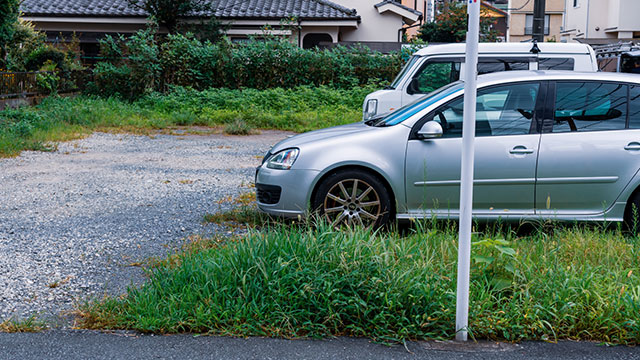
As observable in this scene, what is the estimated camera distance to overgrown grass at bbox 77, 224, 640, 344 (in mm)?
4020

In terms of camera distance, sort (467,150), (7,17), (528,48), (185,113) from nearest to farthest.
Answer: (467,150) → (528,48) → (7,17) → (185,113)

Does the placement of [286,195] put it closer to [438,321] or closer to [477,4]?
[438,321]

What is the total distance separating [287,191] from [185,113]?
12.9 m

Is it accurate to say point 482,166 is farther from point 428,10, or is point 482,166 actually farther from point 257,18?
point 428,10

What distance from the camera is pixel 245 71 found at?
70.3 feet

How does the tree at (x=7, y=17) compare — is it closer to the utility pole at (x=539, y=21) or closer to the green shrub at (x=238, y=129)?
the green shrub at (x=238, y=129)

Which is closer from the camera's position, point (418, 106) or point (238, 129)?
point (418, 106)

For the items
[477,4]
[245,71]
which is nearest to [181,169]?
[477,4]

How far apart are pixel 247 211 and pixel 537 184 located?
2979 mm

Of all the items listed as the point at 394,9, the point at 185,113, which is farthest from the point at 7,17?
the point at 394,9

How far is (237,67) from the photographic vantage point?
69.9 ft

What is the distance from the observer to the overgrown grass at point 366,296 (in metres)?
4.02

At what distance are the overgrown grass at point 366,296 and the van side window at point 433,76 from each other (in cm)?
735

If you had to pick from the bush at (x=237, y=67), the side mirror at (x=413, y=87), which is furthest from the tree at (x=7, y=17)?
the side mirror at (x=413, y=87)
